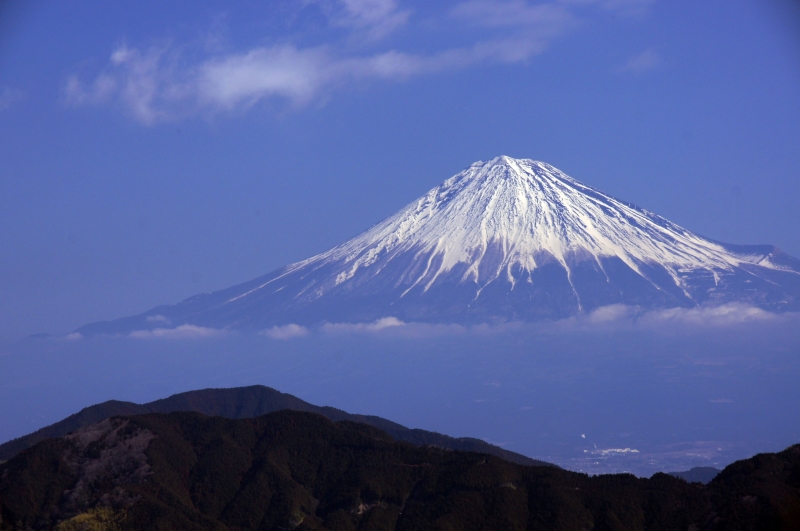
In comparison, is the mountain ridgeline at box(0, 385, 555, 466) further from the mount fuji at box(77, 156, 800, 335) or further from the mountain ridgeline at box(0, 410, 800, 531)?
the mount fuji at box(77, 156, 800, 335)

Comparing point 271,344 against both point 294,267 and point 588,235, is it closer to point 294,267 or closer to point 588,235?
point 294,267

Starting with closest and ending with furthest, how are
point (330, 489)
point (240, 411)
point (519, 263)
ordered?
point (330, 489) < point (240, 411) < point (519, 263)

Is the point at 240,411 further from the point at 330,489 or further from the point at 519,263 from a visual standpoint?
the point at 519,263

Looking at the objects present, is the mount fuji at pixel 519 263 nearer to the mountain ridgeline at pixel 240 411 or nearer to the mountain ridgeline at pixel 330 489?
the mountain ridgeline at pixel 240 411

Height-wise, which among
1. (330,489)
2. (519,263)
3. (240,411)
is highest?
(519,263)

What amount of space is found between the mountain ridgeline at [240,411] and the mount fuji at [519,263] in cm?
8746

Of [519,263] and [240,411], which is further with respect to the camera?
[519,263]

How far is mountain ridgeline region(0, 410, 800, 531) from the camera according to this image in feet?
135

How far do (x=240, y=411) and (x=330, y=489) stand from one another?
28189mm

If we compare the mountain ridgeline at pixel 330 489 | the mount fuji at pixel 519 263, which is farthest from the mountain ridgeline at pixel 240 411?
the mount fuji at pixel 519 263

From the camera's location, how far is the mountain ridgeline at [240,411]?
2584 inches

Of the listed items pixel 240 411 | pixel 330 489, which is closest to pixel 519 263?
pixel 240 411

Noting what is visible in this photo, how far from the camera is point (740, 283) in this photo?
172625mm

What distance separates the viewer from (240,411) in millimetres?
73375
